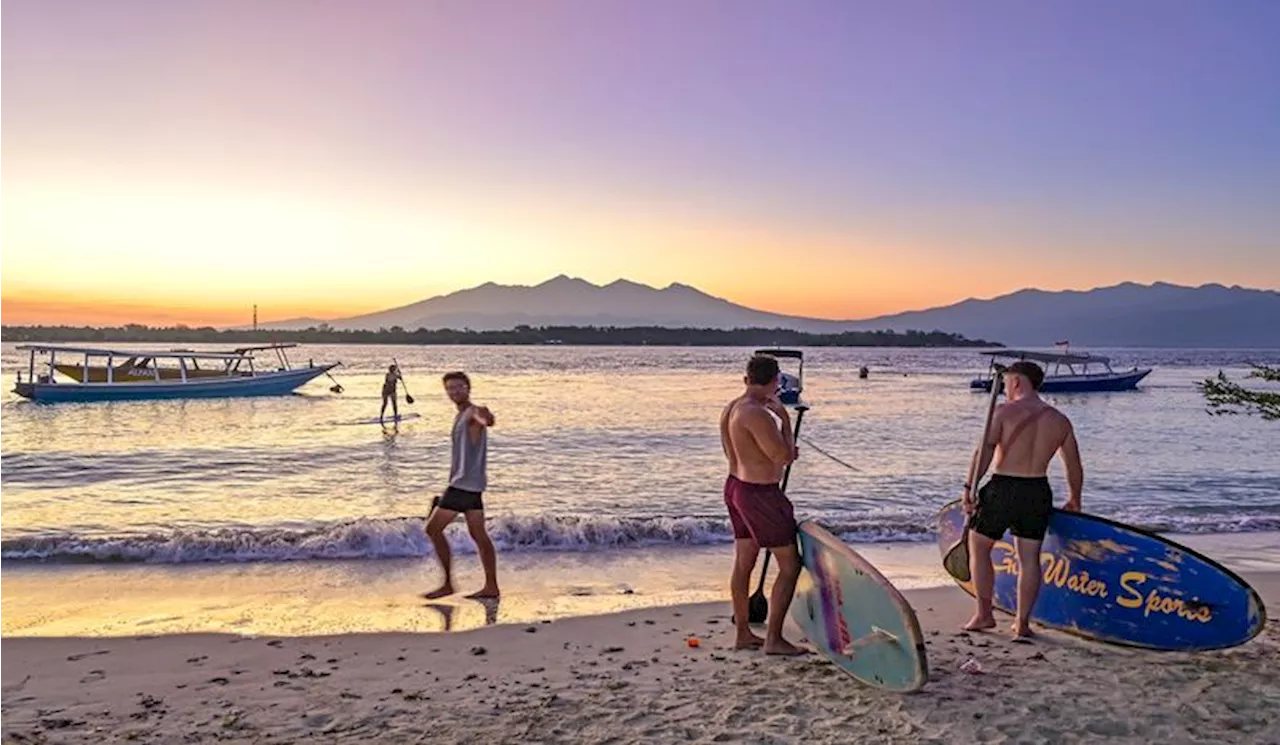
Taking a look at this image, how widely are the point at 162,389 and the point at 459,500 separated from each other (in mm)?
29557

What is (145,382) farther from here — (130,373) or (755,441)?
(755,441)

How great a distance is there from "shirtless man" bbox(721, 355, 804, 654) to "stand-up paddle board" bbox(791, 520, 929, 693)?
17 centimetres

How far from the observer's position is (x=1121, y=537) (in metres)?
5.67

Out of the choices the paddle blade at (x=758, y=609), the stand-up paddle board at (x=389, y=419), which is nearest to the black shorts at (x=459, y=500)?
the paddle blade at (x=758, y=609)

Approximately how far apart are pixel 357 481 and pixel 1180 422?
79.5ft

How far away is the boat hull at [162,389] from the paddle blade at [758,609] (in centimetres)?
3116

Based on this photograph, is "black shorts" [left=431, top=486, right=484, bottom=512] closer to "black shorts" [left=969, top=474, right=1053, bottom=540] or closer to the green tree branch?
"black shorts" [left=969, top=474, right=1053, bottom=540]

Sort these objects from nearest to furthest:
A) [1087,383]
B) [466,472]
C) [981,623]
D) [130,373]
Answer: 1. [981,623]
2. [466,472]
3. [130,373]
4. [1087,383]

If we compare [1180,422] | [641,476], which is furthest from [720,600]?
[1180,422]

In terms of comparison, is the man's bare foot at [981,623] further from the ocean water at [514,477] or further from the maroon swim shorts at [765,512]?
the ocean water at [514,477]

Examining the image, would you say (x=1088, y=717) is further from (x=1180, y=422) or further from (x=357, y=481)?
(x=1180, y=422)

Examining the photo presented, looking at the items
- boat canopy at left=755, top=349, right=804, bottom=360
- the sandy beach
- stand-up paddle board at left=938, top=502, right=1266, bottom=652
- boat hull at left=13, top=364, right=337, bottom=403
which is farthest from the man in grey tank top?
boat hull at left=13, top=364, right=337, bottom=403

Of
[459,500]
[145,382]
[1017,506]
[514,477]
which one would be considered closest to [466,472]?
[459,500]

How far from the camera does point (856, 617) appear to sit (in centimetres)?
508
